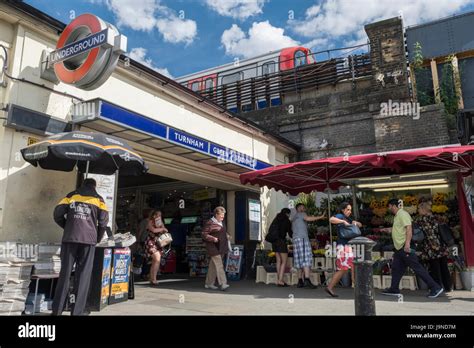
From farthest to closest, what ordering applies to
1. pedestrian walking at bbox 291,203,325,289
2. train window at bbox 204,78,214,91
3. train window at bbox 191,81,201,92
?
train window at bbox 191,81,201,92, train window at bbox 204,78,214,91, pedestrian walking at bbox 291,203,325,289

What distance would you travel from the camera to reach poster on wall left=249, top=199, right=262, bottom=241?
11.9 metres

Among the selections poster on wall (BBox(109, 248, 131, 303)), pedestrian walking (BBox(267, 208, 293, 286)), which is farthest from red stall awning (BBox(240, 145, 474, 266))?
poster on wall (BBox(109, 248, 131, 303))

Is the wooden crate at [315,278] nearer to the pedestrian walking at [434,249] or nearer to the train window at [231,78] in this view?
the pedestrian walking at [434,249]

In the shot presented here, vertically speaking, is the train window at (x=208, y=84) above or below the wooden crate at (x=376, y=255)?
above

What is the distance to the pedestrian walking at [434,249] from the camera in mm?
7559

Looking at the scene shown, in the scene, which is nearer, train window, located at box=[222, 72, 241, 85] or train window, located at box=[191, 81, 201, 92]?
train window, located at box=[222, 72, 241, 85]

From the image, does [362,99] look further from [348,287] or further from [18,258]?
[18,258]

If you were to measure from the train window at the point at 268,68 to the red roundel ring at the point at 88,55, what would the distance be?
11.1m

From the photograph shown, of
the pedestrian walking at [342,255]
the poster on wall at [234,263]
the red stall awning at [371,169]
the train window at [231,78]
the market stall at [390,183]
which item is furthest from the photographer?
the train window at [231,78]

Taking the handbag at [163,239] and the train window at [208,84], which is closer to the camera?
the handbag at [163,239]

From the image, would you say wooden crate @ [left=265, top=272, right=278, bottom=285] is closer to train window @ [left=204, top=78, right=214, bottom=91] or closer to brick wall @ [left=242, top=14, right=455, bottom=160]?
brick wall @ [left=242, top=14, right=455, bottom=160]

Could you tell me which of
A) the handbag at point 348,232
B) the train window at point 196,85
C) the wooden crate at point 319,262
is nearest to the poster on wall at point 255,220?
the wooden crate at point 319,262

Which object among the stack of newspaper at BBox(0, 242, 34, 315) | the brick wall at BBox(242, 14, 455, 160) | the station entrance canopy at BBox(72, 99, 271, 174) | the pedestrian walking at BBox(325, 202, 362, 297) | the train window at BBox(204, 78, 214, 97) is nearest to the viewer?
the stack of newspaper at BBox(0, 242, 34, 315)
